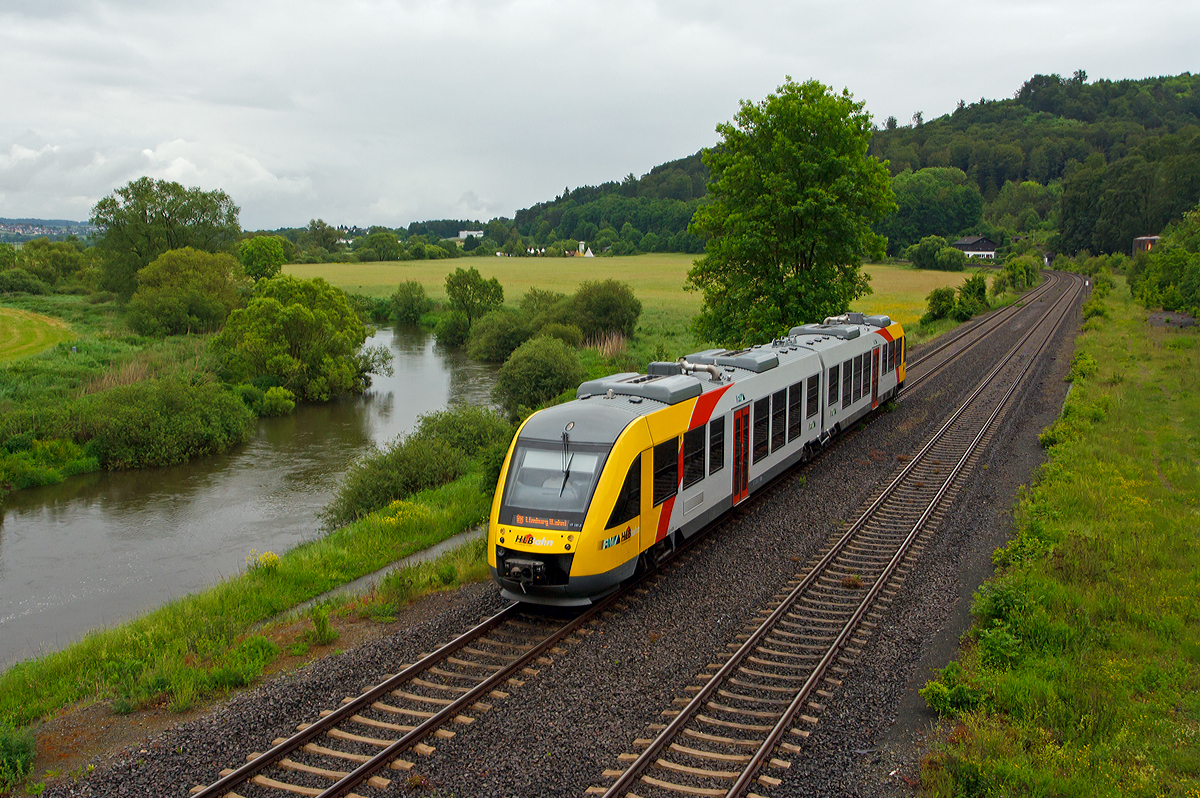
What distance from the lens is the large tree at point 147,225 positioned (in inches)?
2635

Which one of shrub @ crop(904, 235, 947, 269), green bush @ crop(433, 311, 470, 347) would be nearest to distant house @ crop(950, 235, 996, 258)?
Result: shrub @ crop(904, 235, 947, 269)

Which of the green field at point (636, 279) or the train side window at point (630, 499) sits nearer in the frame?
the train side window at point (630, 499)

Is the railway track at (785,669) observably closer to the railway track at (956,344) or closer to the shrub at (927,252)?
the railway track at (956,344)

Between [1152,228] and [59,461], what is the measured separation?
415ft

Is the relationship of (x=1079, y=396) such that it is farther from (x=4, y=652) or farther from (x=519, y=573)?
(x=4, y=652)

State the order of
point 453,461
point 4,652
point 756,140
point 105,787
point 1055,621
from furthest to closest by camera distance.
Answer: point 756,140
point 453,461
point 4,652
point 1055,621
point 105,787

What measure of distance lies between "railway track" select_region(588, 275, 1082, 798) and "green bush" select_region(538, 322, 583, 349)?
37613 mm

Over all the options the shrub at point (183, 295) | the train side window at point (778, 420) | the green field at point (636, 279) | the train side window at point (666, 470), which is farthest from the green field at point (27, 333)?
the train side window at point (666, 470)

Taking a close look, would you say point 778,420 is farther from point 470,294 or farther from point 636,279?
point 636,279

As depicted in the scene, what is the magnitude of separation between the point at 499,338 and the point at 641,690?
164 feet

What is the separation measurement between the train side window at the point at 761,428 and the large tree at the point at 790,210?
1319 cm

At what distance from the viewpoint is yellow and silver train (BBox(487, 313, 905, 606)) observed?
10.7 meters

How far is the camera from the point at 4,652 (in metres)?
15.4

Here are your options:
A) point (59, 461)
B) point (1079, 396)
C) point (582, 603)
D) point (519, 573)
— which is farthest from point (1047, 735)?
point (59, 461)
